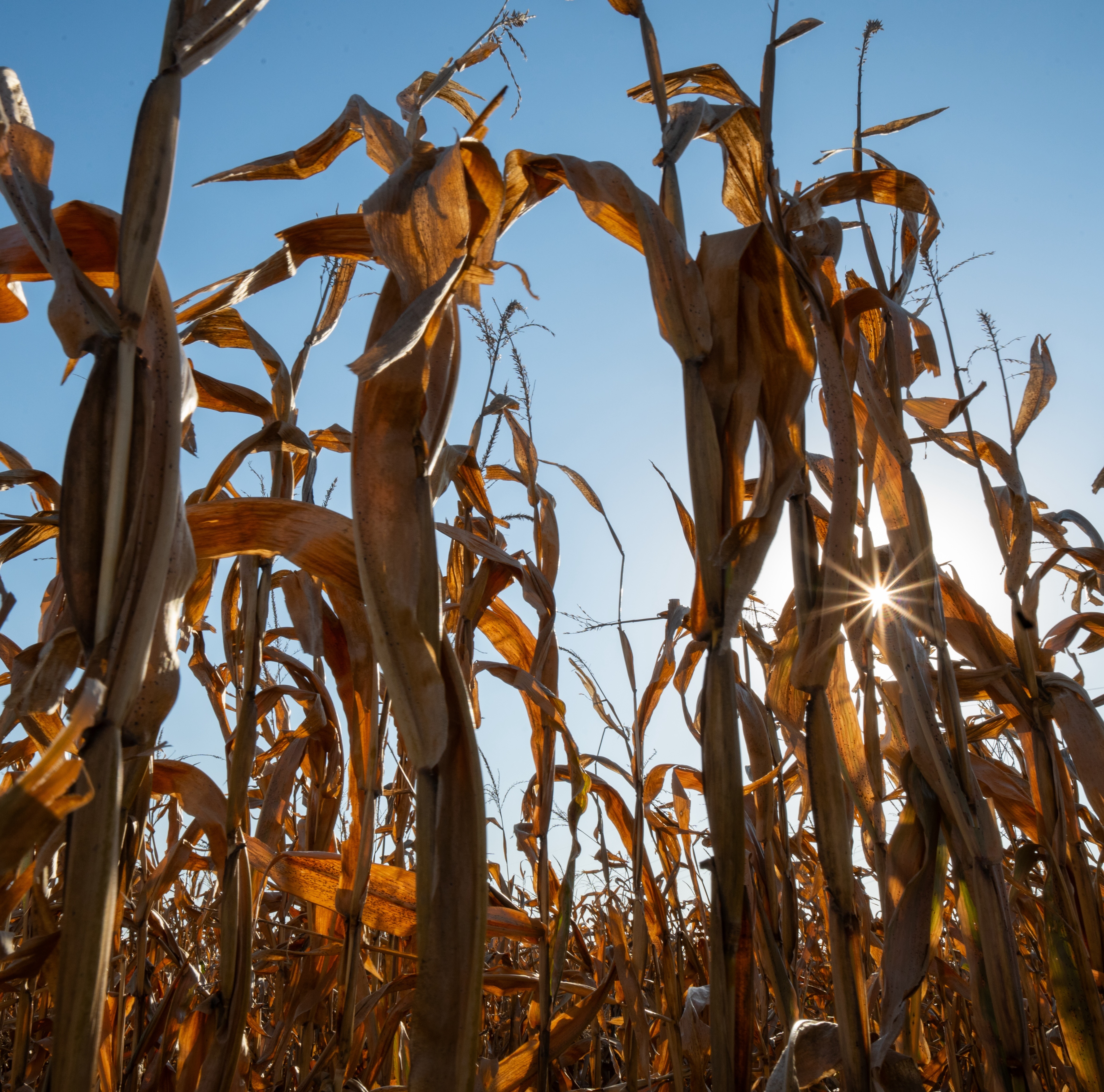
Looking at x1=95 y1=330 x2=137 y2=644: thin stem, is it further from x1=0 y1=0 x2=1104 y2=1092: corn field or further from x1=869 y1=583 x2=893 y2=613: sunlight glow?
x1=869 y1=583 x2=893 y2=613: sunlight glow

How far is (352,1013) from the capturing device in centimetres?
101

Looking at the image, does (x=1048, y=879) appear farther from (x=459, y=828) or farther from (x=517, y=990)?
(x=459, y=828)

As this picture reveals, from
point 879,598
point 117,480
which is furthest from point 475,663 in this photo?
point 117,480

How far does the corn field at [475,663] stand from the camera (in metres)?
0.56

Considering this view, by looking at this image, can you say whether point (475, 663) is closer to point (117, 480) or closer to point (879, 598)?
point (879, 598)

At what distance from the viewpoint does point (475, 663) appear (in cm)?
154

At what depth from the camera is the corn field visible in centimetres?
56

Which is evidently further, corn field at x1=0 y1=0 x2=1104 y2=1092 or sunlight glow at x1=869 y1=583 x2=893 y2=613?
sunlight glow at x1=869 y1=583 x2=893 y2=613

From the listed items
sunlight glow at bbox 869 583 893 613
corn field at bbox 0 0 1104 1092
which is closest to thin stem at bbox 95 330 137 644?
corn field at bbox 0 0 1104 1092

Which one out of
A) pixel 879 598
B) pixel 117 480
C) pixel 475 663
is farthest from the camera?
pixel 475 663

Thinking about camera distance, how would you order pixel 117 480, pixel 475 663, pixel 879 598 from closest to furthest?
pixel 117 480, pixel 879 598, pixel 475 663

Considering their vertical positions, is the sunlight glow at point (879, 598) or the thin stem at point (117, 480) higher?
the sunlight glow at point (879, 598)

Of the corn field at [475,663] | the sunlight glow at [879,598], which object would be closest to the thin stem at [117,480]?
the corn field at [475,663]

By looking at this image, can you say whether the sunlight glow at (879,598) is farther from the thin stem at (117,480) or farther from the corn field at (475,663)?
the thin stem at (117,480)
